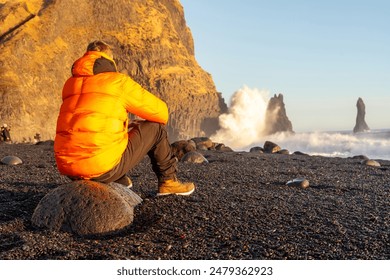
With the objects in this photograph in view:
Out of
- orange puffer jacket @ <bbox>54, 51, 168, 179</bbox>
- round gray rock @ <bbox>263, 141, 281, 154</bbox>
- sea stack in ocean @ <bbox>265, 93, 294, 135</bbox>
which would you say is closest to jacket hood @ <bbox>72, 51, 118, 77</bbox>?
orange puffer jacket @ <bbox>54, 51, 168, 179</bbox>

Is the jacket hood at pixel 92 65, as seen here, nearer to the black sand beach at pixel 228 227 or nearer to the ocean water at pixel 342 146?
the black sand beach at pixel 228 227

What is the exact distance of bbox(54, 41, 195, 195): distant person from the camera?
12.0 ft

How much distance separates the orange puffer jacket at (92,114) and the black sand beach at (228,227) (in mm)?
725

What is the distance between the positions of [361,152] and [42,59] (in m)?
33.4

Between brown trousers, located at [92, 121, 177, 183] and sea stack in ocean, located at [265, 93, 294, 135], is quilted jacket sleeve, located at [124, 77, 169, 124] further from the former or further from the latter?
sea stack in ocean, located at [265, 93, 294, 135]

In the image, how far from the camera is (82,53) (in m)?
50.2

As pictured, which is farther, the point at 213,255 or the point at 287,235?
the point at 287,235

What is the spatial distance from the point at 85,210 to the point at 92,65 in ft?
4.38

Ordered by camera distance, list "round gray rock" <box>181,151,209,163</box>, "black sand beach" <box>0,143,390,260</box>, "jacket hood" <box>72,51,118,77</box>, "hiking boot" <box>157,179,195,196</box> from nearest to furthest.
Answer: "black sand beach" <box>0,143,390,260</box>, "jacket hood" <box>72,51,118,77</box>, "hiking boot" <box>157,179,195,196</box>, "round gray rock" <box>181,151,209,163</box>

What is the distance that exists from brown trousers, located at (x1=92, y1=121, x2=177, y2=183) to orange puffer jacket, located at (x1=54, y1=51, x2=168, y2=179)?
262 mm

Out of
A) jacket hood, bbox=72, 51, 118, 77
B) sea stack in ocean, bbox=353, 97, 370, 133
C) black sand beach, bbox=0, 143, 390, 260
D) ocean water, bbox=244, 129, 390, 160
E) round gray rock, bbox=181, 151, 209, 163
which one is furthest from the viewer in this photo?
sea stack in ocean, bbox=353, 97, 370, 133
